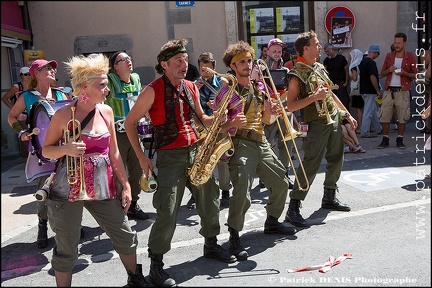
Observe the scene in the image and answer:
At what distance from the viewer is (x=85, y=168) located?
3592 millimetres

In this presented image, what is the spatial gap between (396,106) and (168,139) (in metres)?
6.44

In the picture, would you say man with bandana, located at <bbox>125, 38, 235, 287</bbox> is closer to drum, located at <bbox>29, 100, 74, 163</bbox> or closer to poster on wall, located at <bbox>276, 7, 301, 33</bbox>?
drum, located at <bbox>29, 100, 74, 163</bbox>

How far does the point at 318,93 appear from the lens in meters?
5.07

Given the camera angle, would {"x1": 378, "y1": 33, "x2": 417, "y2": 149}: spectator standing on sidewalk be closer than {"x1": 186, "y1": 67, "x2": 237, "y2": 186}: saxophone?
No

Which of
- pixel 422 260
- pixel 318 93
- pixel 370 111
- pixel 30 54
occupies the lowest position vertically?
pixel 422 260

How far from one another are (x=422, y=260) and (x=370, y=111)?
6603 millimetres

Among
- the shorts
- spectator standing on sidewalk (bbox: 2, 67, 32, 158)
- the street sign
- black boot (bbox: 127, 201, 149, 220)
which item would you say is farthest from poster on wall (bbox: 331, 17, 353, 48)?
spectator standing on sidewalk (bbox: 2, 67, 32, 158)

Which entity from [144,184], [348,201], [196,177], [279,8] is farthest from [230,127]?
[279,8]

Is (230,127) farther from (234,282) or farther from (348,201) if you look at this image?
(348,201)

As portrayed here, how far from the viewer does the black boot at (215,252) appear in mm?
4461

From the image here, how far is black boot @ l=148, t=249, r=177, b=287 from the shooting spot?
3992mm

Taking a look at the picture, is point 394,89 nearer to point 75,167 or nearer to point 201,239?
point 201,239

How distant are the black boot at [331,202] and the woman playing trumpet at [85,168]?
2.90m

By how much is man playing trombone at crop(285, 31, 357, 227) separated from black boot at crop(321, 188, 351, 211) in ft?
0.80
